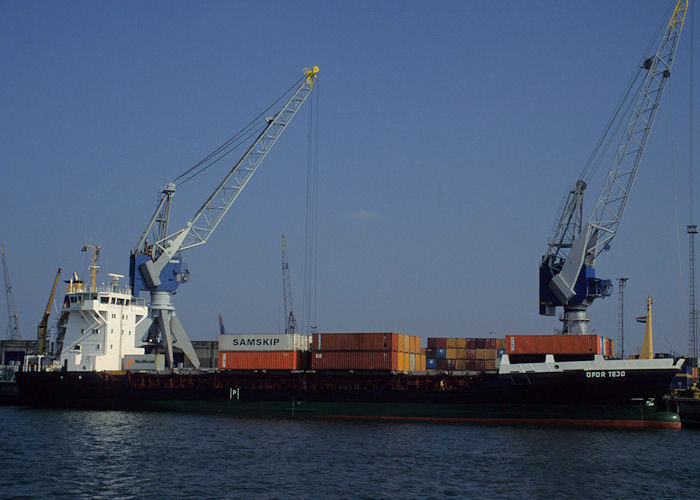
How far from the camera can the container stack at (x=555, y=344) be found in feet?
164

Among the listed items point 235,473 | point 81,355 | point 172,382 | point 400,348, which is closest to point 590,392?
point 400,348

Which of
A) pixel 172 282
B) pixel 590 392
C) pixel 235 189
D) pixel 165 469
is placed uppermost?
pixel 235 189

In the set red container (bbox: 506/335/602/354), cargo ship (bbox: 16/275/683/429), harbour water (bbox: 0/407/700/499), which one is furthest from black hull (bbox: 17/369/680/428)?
harbour water (bbox: 0/407/700/499)

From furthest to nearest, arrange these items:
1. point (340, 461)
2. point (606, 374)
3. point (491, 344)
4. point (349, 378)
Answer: point (491, 344) → point (349, 378) → point (606, 374) → point (340, 461)

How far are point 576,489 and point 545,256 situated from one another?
1470 inches

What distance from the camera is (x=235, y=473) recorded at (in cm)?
3319

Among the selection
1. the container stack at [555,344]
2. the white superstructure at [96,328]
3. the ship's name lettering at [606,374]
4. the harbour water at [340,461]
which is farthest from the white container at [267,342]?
the ship's name lettering at [606,374]

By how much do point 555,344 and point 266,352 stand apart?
23.1 metres

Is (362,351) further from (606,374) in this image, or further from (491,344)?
(491,344)

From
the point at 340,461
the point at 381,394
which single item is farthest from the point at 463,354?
the point at 340,461

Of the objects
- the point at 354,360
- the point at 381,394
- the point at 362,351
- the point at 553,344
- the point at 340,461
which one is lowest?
the point at 340,461

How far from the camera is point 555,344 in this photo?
50.5m

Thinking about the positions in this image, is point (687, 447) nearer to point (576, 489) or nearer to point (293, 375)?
point (576, 489)

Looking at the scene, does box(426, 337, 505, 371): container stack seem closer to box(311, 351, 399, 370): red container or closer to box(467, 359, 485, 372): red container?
box(467, 359, 485, 372): red container
